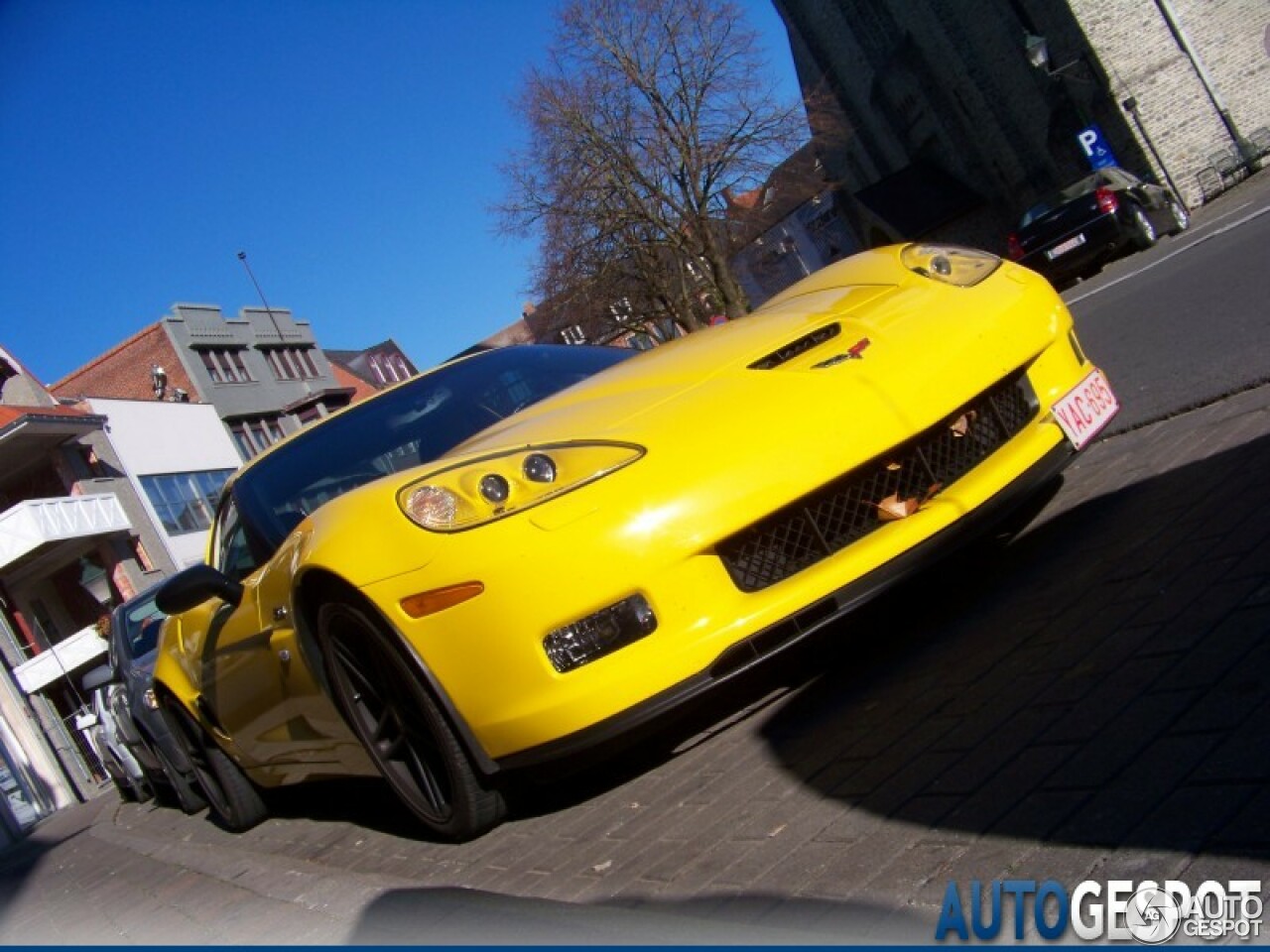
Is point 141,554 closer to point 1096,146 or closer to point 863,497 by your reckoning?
point 1096,146

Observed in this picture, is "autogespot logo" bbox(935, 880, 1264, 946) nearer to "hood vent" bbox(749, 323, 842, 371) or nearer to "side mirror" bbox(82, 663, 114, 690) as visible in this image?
"hood vent" bbox(749, 323, 842, 371)

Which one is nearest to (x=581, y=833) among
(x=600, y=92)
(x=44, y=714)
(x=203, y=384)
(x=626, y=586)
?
(x=626, y=586)

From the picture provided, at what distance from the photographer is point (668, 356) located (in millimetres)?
4137

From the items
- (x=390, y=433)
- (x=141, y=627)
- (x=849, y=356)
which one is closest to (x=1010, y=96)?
(x=141, y=627)

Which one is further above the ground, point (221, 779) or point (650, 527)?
point (650, 527)

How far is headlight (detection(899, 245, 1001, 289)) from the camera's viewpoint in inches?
163

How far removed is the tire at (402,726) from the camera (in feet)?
10.9

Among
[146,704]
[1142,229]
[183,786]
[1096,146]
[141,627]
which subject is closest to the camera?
[183,786]

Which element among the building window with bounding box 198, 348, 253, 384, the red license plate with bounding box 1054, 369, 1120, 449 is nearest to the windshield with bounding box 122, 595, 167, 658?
the red license plate with bounding box 1054, 369, 1120, 449

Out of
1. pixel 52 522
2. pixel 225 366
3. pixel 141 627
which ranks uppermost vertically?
pixel 225 366

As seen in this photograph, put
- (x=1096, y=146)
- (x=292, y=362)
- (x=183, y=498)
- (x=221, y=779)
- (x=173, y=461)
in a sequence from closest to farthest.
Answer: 1. (x=221, y=779)
2. (x=1096, y=146)
3. (x=183, y=498)
4. (x=173, y=461)
5. (x=292, y=362)

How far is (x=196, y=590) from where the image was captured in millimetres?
4223

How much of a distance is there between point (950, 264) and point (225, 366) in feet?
A: 167

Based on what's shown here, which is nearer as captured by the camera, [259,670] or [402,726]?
[402,726]
